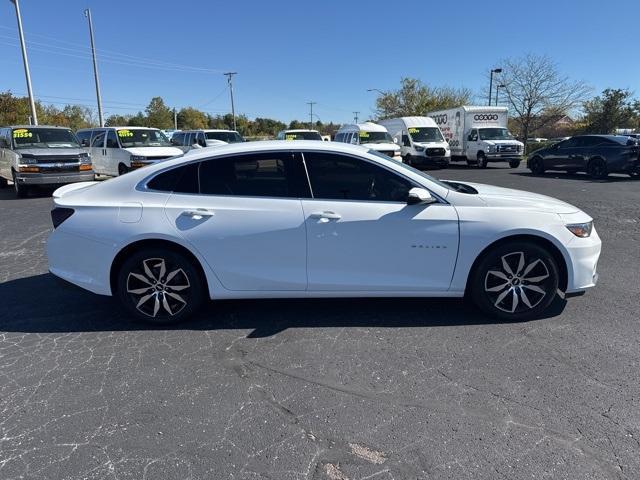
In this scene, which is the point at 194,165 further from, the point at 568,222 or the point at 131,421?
the point at 568,222

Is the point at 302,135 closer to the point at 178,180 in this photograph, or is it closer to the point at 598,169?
the point at 598,169

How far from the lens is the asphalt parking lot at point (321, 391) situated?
2.37 metres

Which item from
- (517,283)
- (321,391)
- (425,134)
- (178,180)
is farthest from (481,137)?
(321,391)

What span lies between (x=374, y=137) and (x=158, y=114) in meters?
61.1

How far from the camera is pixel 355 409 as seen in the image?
110 inches

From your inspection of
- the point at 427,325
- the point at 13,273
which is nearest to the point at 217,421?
the point at 427,325

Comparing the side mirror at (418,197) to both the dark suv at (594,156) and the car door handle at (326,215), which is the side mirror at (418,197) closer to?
the car door handle at (326,215)

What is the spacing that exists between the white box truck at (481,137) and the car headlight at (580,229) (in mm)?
19739

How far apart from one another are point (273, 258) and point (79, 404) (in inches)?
67.4

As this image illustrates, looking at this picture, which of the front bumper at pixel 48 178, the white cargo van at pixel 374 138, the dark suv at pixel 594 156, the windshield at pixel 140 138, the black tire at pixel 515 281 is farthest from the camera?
the white cargo van at pixel 374 138

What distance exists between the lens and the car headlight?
12.7 ft

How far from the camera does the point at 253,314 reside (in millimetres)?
4215

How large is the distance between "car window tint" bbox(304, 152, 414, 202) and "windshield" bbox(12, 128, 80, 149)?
38.5 ft

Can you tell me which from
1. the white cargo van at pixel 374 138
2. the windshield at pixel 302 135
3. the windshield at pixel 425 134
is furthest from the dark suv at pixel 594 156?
the windshield at pixel 302 135
